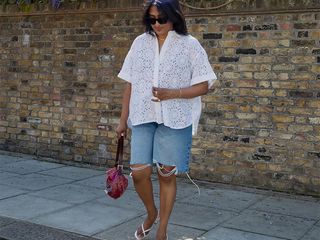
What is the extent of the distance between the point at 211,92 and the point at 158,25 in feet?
8.39

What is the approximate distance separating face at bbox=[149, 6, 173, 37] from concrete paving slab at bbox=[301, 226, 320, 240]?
6.80 feet

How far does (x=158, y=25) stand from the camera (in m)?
3.68

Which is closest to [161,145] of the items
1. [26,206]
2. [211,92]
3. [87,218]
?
[87,218]

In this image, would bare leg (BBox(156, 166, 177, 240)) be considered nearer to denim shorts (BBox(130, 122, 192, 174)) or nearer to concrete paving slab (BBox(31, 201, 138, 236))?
denim shorts (BBox(130, 122, 192, 174))

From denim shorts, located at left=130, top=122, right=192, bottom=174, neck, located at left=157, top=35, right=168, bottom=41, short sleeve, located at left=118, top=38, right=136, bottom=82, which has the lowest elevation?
denim shorts, located at left=130, top=122, right=192, bottom=174

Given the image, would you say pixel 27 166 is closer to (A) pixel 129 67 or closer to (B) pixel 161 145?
(A) pixel 129 67

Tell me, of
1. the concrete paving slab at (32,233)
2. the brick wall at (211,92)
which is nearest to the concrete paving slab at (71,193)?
the concrete paving slab at (32,233)

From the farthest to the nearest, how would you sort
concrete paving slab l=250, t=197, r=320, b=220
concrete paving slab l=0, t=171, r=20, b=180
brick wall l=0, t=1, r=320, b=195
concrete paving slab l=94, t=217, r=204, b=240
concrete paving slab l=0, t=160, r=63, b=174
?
concrete paving slab l=0, t=160, r=63, b=174, concrete paving slab l=0, t=171, r=20, b=180, brick wall l=0, t=1, r=320, b=195, concrete paving slab l=250, t=197, r=320, b=220, concrete paving slab l=94, t=217, r=204, b=240

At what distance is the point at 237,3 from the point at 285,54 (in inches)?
33.3

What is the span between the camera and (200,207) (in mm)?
5172

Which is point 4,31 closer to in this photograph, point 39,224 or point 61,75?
point 61,75

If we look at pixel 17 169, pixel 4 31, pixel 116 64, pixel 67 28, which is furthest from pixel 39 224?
pixel 4 31

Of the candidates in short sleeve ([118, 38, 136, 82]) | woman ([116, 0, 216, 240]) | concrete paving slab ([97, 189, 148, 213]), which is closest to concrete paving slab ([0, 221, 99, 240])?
woman ([116, 0, 216, 240])

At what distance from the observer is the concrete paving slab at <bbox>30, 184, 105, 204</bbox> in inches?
211
